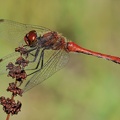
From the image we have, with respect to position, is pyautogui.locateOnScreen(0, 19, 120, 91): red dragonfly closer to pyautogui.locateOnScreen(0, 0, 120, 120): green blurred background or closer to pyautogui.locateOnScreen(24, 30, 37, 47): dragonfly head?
pyautogui.locateOnScreen(24, 30, 37, 47): dragonfly head

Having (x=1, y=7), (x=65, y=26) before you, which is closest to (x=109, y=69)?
(x=65, y=26)

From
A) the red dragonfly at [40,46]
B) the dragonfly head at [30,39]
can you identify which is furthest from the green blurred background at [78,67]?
the dragonfly head at [30,39]

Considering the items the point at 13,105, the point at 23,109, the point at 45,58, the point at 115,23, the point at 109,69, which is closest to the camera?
the point at 13,105

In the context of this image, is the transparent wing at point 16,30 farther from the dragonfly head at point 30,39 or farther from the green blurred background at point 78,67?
the green blurred background at point 78,67

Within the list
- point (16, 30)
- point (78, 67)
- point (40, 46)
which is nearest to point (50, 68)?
point (40, 46)

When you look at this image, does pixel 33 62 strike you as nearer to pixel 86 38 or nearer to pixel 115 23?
pixel 86 38

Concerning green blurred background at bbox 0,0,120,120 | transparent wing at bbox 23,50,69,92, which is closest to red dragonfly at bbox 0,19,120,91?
transparent wing at bbox 23,50,69,92
